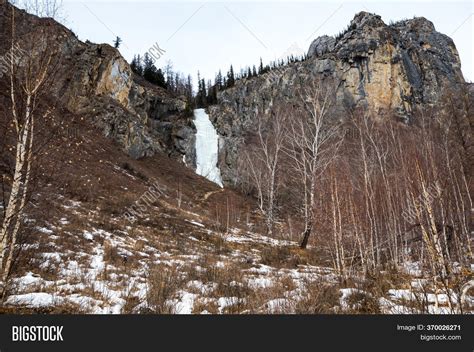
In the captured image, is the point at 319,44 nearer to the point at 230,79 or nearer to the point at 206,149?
the point at 230,79

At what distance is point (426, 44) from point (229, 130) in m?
46.6

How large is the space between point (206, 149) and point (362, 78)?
31.7 metres

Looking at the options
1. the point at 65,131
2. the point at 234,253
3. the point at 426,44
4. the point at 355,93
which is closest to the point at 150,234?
the point at 234,253

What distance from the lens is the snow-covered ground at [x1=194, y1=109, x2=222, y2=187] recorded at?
143ft

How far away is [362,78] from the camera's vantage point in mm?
52031

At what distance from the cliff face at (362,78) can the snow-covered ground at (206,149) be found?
55.7 inches

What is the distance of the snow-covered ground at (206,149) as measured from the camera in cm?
4364

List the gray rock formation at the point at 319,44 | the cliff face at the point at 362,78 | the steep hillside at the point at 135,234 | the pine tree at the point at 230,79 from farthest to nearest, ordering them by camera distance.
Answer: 1. the gray rock formation at the point at 319,44
2. the pine tree at the point at 230,79
3. the cliff face at the point at 362,78
4. the steep hillside at the point at 135,234

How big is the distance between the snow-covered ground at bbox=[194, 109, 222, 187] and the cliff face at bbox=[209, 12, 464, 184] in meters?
1.41

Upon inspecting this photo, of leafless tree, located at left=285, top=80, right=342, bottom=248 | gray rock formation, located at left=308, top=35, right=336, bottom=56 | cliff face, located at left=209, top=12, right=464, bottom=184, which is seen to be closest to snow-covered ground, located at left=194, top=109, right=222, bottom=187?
cliff face, located at left=209, top=12, right=464, bottom=184

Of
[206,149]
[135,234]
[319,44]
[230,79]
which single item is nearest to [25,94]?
[135,234]

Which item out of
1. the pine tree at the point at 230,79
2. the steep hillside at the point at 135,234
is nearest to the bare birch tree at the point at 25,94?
the steep hillside at the point at 135,234

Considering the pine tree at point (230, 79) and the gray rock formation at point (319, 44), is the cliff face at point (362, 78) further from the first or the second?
the gray rock formation at point (319, 44)
